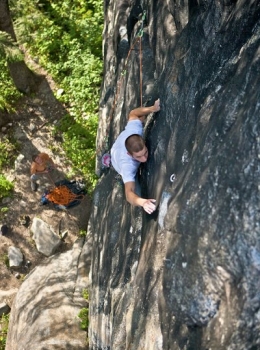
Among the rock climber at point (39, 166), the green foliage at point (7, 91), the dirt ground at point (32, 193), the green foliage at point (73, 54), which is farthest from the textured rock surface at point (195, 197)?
the green foliage at point (7, 91)

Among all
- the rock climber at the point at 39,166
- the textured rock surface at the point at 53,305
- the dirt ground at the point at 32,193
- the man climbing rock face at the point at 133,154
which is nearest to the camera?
the man climbing rock face at the point at 133,154

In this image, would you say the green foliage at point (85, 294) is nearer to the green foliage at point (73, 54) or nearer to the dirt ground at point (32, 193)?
the dirt ground at point (32, 193)

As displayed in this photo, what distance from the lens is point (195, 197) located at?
10.3 ft

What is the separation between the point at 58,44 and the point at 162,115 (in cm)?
716

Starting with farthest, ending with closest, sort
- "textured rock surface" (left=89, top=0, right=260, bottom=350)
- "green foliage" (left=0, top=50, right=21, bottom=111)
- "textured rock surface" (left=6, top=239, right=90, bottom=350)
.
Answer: "green foliage" (left=0, top=50, right=21, bottom=111) < "textured rock surface" (left=6, top=239, right=90, bottom=350) < "textured rock surface" (left=89, top=0, right=260, bottom=350)

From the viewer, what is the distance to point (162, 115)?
445cm

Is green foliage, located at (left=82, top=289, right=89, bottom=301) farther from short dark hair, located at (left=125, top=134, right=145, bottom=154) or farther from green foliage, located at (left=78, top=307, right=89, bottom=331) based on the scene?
short dark hair, located at (left=125, top=134, right=145, bottom=154)

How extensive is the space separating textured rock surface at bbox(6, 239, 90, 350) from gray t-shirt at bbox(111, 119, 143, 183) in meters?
3.58

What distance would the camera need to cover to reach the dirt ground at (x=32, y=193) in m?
8.91

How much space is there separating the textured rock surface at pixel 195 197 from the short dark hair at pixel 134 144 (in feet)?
0.65

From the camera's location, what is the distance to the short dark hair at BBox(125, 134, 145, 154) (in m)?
4.29

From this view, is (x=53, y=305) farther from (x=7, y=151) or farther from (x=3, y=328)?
(x=7, y=151)

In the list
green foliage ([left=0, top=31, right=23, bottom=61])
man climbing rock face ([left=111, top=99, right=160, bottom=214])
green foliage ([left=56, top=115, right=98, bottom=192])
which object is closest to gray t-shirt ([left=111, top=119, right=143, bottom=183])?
man climbing rock face ([left=111, top=99, right=160, bottom=214])

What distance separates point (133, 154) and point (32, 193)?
18.2 ft
